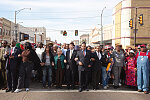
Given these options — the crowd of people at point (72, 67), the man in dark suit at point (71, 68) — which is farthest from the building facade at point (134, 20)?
the man in dark suit at point (71, 68)

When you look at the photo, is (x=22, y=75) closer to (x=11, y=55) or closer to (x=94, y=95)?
(x=11, y=55)

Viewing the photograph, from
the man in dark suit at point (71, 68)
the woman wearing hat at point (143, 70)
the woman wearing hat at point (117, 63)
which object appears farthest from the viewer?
the woman wearing hat at point (117, 63)

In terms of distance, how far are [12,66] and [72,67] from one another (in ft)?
7.98

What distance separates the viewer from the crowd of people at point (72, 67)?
7863mm

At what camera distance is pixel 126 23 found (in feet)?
138

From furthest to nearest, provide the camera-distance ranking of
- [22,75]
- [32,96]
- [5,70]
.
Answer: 1. [5,70]
2. [22,75]
3. [32,96]

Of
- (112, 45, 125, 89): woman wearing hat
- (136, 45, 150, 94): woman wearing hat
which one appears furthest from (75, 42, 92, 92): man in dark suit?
(136, 45, 150, 94): woman wearing hat

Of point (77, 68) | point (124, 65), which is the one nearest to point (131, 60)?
point (124, 65)

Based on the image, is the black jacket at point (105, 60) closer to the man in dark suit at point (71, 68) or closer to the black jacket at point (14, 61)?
the man in dark suit at point (71, 68)

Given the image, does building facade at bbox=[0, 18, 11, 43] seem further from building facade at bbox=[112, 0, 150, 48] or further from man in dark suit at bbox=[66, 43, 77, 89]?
man in dark suit at bbox=[66, 43, 77, 89]

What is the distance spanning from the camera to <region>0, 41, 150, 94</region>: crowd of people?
25.8 feet

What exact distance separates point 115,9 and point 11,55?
1725 inches

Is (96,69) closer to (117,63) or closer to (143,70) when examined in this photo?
(117,63)

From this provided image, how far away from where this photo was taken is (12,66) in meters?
7.77
